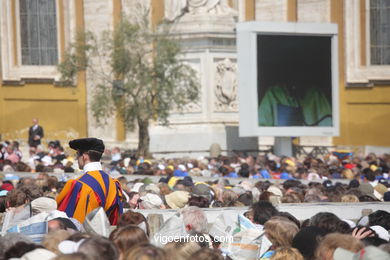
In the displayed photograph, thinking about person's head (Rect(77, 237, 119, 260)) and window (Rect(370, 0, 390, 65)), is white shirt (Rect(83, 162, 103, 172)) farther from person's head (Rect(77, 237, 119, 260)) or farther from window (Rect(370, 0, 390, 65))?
window (Rect(370, 0, 390, 65))

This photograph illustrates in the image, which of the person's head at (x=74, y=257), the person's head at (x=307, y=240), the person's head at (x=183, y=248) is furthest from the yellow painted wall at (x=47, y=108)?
the person's head at (x=74, y=257)

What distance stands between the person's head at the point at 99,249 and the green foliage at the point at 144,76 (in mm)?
20970

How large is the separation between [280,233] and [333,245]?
1236mm

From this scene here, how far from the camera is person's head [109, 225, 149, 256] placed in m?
6.26

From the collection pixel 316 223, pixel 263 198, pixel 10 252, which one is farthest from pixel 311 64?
pixel 10 252

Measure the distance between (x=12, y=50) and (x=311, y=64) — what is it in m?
12.9

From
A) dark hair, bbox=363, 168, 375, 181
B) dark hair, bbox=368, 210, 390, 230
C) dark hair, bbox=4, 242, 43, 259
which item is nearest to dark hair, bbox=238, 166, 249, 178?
dark hair, bbox=363, 168, 375, 181

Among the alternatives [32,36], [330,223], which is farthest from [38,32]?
[330,223]

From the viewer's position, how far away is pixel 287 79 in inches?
1037

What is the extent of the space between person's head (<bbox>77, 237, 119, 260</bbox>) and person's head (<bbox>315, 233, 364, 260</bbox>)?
1474mm

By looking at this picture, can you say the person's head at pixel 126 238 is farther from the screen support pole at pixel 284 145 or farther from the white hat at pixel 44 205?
the screen support pole at pixel 284 145

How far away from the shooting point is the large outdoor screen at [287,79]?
2556cm

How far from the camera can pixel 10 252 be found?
5.87 m

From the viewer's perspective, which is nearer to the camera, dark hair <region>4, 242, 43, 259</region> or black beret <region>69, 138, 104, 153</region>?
dark hair <region>4, 242, 43, 259</region>
